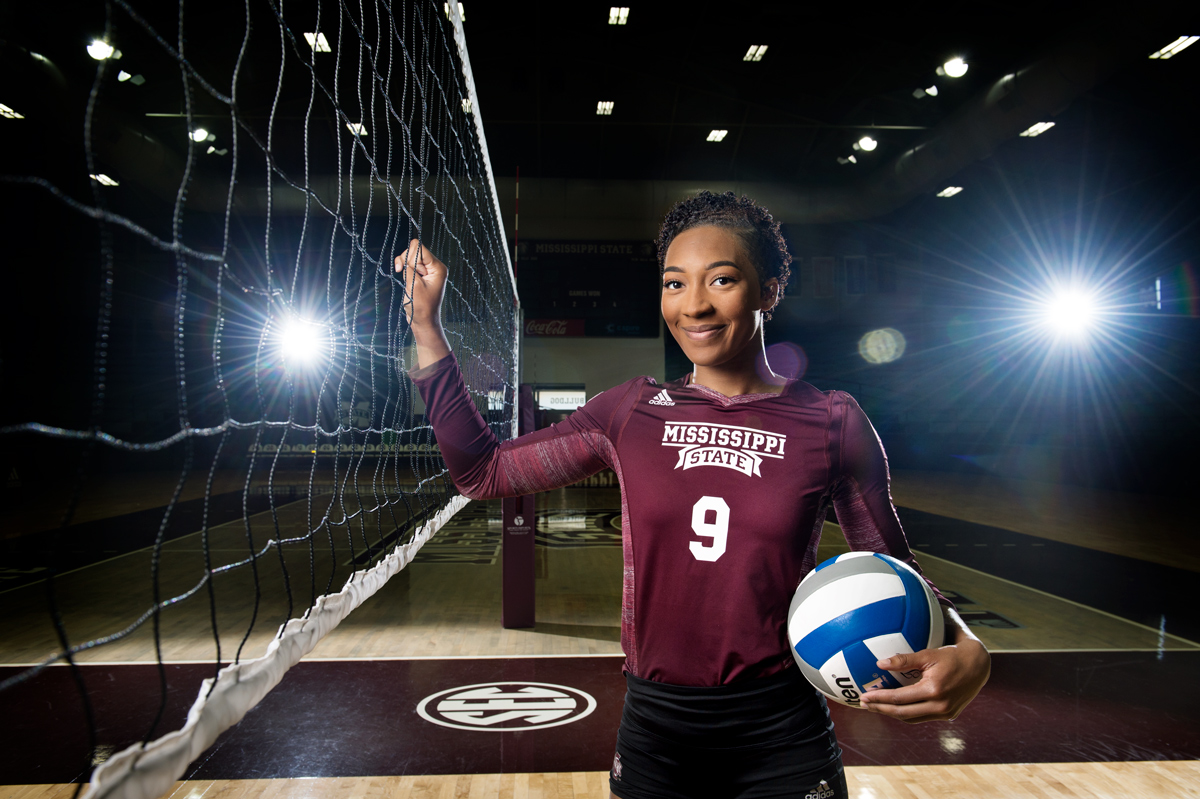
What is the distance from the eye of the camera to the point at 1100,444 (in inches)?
450

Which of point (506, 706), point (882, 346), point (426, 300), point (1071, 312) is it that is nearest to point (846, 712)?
point (506, 706)

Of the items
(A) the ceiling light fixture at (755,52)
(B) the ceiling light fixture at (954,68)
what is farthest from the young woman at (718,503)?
(B) the ceiling light fixture at (954,68)

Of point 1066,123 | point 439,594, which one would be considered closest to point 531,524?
point 439,594

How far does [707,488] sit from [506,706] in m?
2.36

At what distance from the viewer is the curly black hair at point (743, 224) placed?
1.27 meters

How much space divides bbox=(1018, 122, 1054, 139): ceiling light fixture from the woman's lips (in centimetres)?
989

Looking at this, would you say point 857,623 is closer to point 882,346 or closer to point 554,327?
point 554,327

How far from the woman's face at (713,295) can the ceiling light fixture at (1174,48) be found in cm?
864

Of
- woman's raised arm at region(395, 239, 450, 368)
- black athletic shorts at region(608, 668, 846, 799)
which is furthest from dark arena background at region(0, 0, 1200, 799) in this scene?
black athletic shorts at region(608, 668, 846, 799)

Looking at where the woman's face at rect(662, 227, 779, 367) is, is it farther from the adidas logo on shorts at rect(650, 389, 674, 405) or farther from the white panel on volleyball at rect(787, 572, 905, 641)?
the white panel on volleyball at rect(787, 572, 905, 641)

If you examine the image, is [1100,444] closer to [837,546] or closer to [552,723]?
[837,546]

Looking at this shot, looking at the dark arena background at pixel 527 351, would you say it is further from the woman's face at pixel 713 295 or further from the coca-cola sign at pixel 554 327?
the woman's face at pixel 713 295

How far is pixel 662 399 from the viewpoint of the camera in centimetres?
134

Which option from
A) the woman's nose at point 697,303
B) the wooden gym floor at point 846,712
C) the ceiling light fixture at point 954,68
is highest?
the ceiling light fixture at point 954,68
